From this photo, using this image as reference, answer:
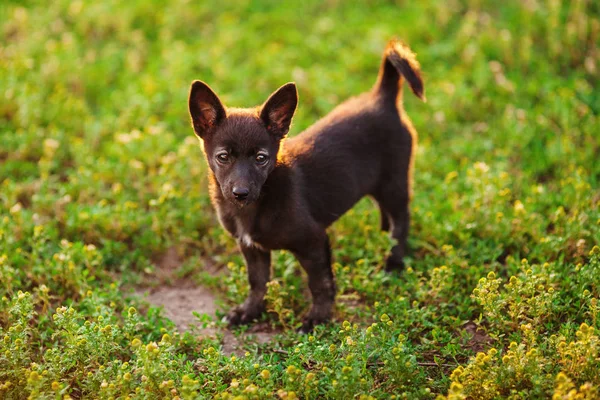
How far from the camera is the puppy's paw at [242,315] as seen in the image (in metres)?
4.97

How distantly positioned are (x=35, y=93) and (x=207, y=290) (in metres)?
3.50

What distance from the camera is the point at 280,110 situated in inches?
178

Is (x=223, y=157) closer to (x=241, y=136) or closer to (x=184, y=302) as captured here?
(x=241, y=136)

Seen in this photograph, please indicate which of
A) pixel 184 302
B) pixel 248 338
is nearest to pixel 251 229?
pixel 248 338

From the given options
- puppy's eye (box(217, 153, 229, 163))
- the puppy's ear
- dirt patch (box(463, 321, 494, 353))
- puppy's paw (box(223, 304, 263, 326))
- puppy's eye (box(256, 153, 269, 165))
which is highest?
the puppy's ear

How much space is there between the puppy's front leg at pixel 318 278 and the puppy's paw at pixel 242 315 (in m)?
0.37

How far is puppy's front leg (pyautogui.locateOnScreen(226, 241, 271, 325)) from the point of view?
4.97m

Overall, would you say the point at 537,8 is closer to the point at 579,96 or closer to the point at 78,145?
the point at 579,96

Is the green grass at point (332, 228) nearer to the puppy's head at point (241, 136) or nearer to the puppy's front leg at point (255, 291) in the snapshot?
the puppy's front leg at point (255, 291)

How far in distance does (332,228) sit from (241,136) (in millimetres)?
1775

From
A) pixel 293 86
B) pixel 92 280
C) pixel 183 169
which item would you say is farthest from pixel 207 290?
pixel 293 86

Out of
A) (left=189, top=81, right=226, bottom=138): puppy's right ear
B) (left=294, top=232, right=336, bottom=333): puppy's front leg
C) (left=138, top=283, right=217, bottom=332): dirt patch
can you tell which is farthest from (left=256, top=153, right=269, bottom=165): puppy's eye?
(left=138, top=283, right=217, bottom=332): dirt patch

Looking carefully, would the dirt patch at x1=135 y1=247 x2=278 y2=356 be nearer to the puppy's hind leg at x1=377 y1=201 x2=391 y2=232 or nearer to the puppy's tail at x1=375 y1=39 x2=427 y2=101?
the puppy's hind leg at x1=377 y1=201 x2=391 y2=232

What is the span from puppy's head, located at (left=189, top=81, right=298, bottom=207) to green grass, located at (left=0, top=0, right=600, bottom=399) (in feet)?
2.70
